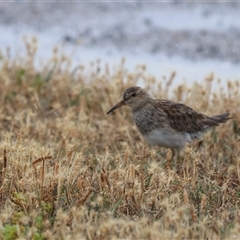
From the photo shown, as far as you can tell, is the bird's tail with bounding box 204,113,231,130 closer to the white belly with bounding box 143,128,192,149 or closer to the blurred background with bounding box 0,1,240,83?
the white belly with bounding box 143,128,192,149

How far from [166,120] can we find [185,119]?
0.64 feet

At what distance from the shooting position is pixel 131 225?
5.64m

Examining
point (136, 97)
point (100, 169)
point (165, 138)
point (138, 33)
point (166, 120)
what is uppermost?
point (138, 33)

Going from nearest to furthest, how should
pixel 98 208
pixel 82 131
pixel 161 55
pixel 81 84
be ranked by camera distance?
1. pixel 98 208
2. pixel 82 131
3. pixel 81 84
4. pixel 161 55

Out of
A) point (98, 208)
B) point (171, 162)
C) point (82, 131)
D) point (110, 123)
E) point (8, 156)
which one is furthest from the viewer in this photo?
point (110, 123)

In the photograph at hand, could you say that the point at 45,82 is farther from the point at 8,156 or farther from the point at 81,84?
the point at 8,156

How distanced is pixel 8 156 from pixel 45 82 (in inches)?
137

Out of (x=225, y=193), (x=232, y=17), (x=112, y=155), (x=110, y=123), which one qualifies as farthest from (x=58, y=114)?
(x=232, y=17)

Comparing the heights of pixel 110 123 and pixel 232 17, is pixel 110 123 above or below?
below

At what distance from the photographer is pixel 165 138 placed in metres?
8.35

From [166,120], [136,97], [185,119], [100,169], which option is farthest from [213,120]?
[100,169]

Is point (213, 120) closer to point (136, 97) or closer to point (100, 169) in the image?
point (136, 97)

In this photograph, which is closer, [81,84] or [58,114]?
[58,114]

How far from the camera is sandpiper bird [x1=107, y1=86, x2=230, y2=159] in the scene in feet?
27.5
